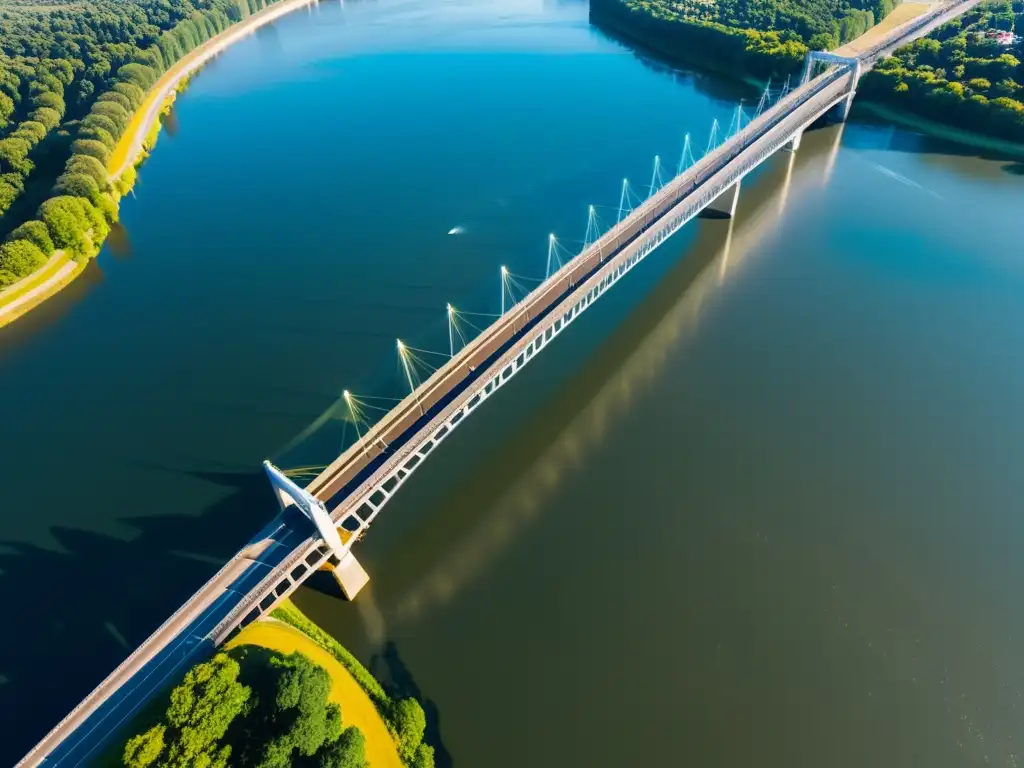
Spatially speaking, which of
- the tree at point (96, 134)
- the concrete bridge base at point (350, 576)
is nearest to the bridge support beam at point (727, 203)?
the concrete bridge base at point (350, 576)

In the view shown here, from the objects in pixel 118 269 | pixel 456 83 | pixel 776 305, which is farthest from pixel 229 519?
pixel 456 83

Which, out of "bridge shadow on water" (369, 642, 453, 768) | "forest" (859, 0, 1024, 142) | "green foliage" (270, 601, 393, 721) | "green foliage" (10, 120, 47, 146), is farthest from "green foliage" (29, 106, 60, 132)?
"forest" (859, 0, 1024, 142)

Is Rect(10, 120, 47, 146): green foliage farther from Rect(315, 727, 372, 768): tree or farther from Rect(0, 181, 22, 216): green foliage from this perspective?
Rect(315, 727, 372, 768): tree

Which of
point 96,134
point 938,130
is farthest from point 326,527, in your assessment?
point 938,130

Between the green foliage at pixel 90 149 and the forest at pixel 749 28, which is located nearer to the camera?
the green foliage at pixel 90 149

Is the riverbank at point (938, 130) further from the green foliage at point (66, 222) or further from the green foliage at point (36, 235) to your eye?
the green foliage at point (36, 235)
